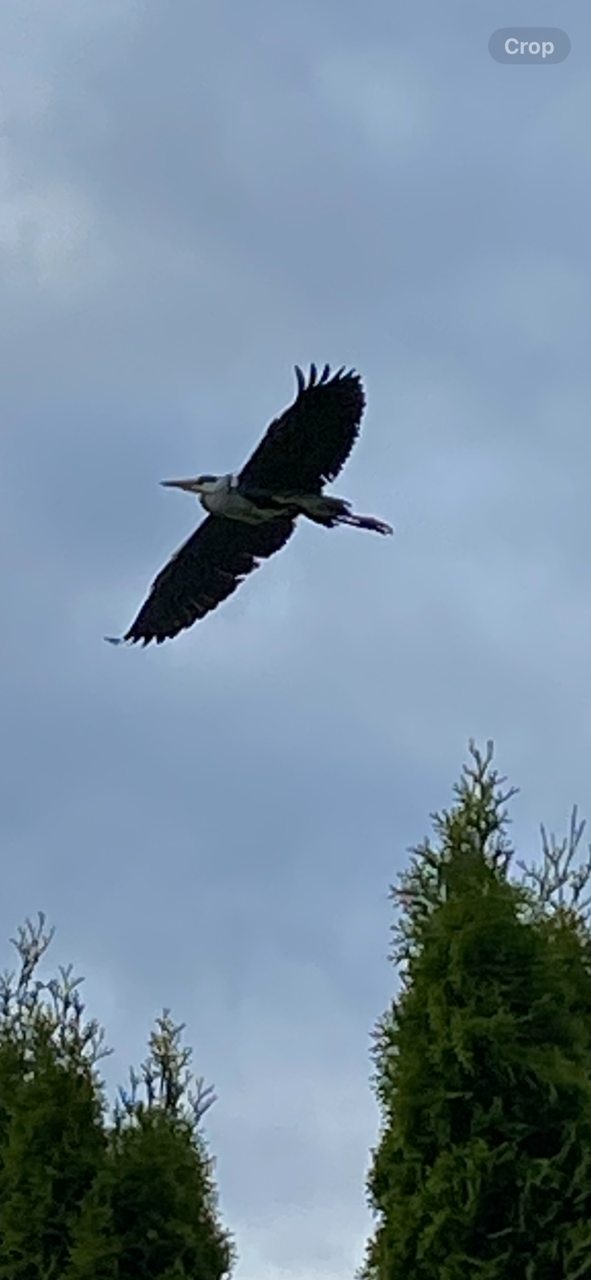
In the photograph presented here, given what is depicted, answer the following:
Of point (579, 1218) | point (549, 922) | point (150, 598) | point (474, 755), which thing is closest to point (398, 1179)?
point (579, 1218)

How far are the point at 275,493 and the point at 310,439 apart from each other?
0.41m

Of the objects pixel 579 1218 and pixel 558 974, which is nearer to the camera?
pixel 579 1218

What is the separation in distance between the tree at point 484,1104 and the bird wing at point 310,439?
2345mm

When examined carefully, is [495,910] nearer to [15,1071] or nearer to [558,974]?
[558,974]

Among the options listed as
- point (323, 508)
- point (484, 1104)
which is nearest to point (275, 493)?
point (323, 508)

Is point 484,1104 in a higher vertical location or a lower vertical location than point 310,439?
lower

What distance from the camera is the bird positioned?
10164 millimetres

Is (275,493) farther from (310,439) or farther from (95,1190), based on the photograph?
(95,1190)

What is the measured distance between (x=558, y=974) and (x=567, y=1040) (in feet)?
0.95

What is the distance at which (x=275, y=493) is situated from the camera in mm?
10555

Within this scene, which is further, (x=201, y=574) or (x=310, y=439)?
(x=201, y=574)

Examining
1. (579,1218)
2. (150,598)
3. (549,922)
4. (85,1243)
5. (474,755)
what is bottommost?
(579,1218)

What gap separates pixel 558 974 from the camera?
895 centimetres

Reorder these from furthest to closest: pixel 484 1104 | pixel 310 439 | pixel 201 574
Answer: pixel 201 574 → pixel 310 439 → pixel 484 1104
